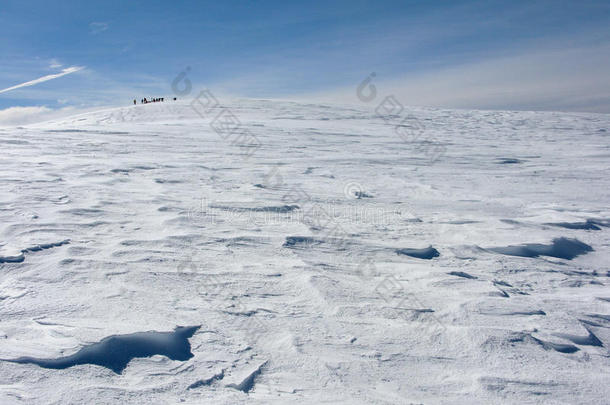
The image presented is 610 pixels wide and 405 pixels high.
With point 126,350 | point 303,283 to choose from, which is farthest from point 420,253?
point 126,350

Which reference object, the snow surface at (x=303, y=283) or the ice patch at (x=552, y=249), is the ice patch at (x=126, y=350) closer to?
the snow surface at (x=303, y=283)

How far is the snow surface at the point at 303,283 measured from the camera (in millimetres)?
1862

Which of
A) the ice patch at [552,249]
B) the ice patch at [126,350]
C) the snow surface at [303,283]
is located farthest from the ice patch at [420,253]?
the ice patch at [126,350]

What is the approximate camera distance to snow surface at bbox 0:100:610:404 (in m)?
1.86

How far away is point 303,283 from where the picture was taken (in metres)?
2.76

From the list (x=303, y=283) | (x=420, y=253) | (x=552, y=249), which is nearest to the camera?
(x=303, y=283)

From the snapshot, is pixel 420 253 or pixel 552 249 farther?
pixel 552 249

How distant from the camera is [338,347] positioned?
2.11 meters

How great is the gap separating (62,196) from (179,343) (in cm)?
323

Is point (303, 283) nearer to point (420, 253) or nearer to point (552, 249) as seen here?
point (420, 253)

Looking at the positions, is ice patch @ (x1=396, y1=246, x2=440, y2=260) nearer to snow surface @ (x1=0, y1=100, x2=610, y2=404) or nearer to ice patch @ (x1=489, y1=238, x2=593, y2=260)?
snow surface @ (x1=0, y1=100, x2=610, y2=404)

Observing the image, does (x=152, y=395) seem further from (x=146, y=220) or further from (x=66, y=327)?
(x=146, y=220)

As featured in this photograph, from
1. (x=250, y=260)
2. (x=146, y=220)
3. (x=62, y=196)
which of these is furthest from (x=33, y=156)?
(x=250, y=260)


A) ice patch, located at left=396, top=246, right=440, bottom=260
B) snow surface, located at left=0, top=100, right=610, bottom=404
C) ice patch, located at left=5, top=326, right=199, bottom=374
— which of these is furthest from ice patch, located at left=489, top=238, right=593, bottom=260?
ice patch, located at left=5, top=326, right=199, bottom=374
